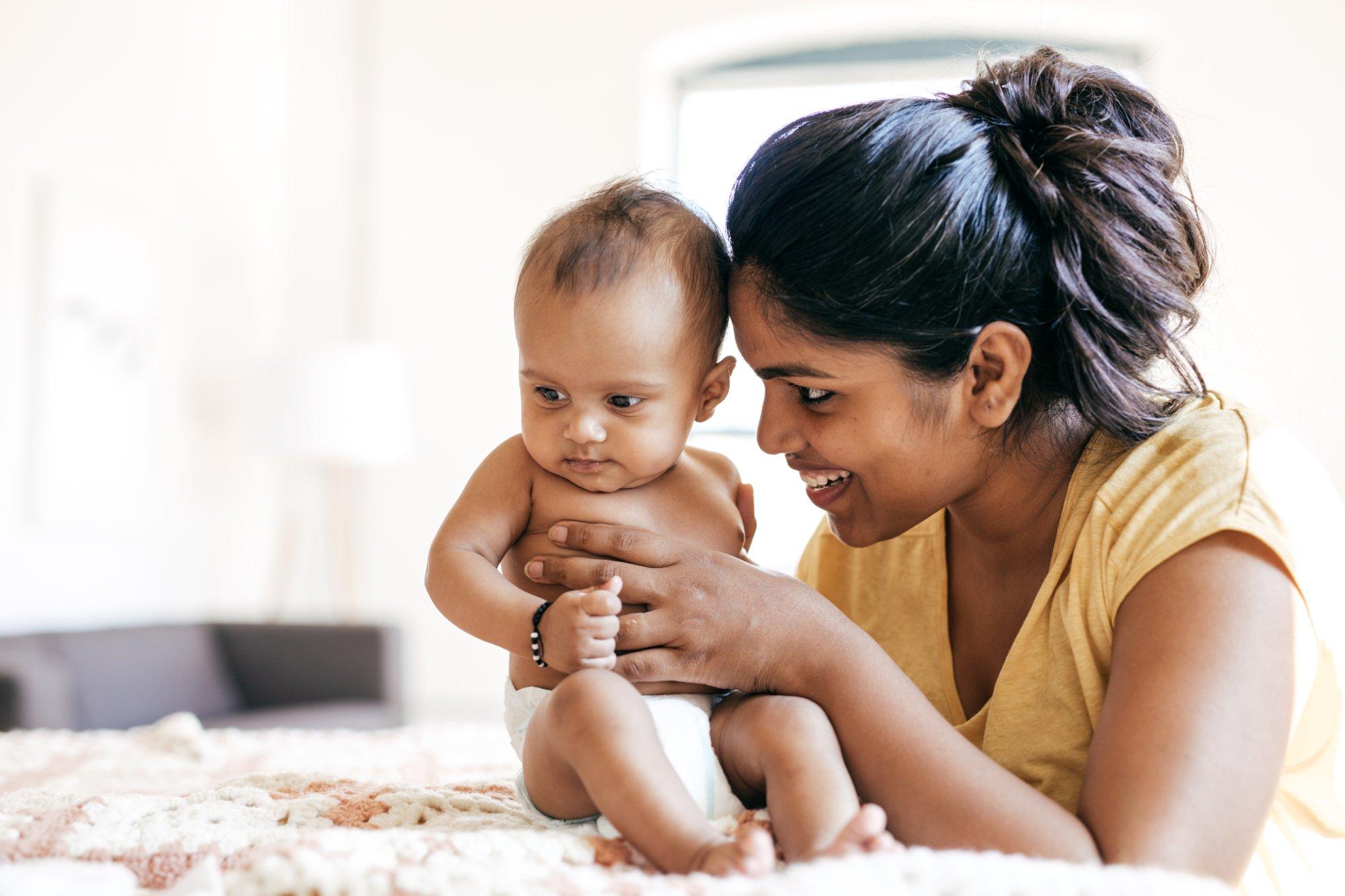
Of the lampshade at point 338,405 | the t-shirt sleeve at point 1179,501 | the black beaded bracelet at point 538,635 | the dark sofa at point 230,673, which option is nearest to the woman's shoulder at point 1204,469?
the t-shirt sleeve at point 1179,501

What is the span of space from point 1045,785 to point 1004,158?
2.17 feet

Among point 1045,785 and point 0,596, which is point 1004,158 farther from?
point 0,596

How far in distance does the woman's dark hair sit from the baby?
0.15 meters

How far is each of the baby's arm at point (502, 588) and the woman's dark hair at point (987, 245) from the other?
367 mm

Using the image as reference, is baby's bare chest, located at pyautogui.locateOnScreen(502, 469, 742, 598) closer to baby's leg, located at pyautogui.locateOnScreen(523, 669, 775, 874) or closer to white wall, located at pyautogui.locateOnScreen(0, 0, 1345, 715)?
Result: baby's leg, located at pyautogui.locateOnScreen(523, 669, 775, 874)

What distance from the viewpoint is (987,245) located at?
1189mm

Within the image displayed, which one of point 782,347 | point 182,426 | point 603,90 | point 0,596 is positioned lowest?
point 0,596

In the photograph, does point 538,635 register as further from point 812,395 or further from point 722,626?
point 812,395

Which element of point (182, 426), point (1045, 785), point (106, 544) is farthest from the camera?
point (182, 426)

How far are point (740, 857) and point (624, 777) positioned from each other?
135 millimetres

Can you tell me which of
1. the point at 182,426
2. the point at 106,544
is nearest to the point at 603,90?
the point at 182,426

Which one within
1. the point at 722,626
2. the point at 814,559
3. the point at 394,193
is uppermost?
the point at 394,193

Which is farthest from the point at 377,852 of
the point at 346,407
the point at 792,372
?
the point at 346,407

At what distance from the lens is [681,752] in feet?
3.55
